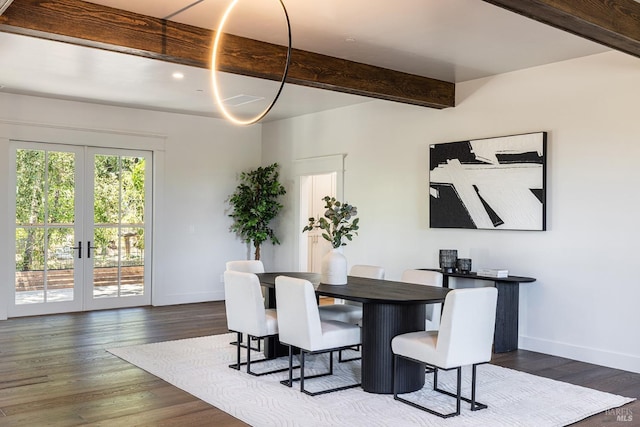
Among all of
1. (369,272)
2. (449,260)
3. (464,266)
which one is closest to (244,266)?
(369,272)

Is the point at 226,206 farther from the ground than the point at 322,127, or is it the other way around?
the point at 322,127

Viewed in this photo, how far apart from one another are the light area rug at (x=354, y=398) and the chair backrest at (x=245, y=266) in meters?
0.92

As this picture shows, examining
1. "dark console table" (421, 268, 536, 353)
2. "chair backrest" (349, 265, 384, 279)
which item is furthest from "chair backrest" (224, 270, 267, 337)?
"dark console table" (421, 268, 536, 353)

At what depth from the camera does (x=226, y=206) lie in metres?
8.74

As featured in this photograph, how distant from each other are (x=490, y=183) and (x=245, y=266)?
8.19 ft

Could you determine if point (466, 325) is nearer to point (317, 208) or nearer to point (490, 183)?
point (490, 183)

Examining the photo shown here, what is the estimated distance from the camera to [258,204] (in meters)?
8.44

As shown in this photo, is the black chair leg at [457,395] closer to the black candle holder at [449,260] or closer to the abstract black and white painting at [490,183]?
the black candle holder at [449,260]

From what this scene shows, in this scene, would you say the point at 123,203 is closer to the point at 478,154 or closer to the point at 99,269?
the point at 99,269

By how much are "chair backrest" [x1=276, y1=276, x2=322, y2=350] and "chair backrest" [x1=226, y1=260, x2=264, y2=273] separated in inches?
59.3

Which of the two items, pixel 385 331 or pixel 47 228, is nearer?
pixel 385 331

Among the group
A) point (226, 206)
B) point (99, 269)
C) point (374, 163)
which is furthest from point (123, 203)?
point (374, 163)

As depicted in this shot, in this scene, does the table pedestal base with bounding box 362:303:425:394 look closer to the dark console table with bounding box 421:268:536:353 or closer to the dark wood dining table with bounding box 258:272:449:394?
the dark wood dining table with bounding box 258:272:449:394

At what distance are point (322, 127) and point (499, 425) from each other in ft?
16.8
